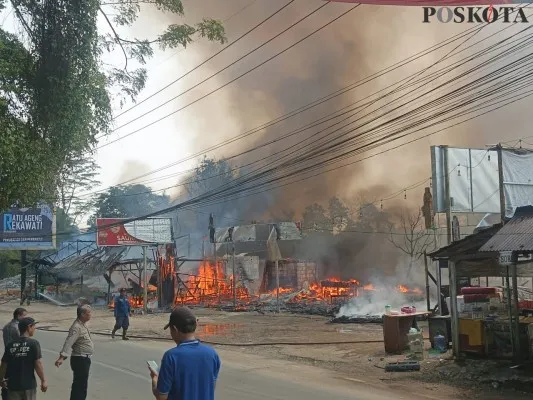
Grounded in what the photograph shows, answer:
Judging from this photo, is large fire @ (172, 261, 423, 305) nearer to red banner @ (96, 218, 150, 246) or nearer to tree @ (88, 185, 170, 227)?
red banner @ (96, 218, 150, 246)

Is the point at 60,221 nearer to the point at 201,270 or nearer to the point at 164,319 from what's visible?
the point at 201,270

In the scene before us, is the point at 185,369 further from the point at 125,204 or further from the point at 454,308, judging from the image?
the point at 125,204

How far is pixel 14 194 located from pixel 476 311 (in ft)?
30.1

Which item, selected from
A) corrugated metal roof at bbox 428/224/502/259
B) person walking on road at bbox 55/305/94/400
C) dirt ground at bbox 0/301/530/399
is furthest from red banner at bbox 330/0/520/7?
person walking on road at bbox 55/305/94/400

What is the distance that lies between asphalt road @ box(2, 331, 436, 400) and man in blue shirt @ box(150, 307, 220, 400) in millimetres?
5359

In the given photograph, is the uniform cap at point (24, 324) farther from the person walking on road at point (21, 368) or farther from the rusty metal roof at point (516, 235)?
the rusty metal roof at point (516, 235)

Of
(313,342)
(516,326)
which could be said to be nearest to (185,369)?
(516,326)

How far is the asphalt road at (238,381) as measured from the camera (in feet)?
29.4

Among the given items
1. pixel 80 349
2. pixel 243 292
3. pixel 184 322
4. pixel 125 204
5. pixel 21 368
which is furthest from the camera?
pixel 125 204

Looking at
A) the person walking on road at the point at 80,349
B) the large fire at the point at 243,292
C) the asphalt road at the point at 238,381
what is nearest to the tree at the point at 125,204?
the large fire at the point at 243,292

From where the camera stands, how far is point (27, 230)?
1511 inches

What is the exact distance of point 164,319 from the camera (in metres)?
25.9

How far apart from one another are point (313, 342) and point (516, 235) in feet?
24.8

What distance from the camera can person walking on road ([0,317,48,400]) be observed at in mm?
5918
